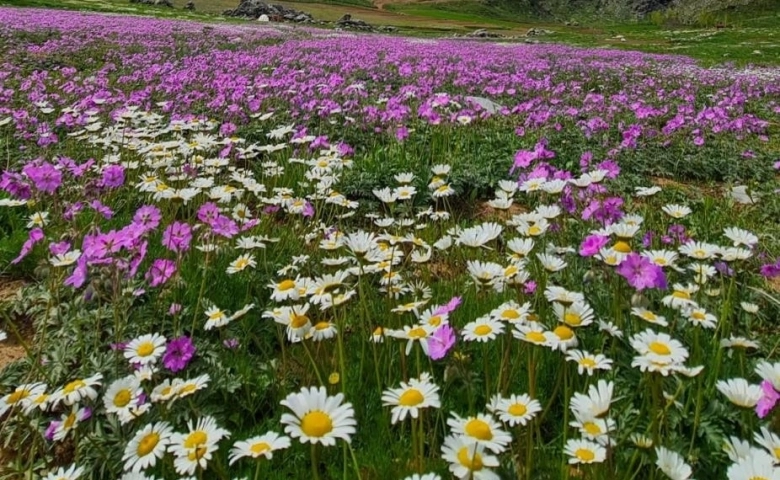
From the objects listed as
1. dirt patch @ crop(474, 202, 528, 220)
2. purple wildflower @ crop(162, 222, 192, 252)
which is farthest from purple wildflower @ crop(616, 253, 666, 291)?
dirt patch @ crop(474, 202, 528, 220)

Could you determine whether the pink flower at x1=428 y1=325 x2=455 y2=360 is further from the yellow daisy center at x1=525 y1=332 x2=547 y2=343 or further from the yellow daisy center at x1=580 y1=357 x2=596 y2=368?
the yellow daisy center at x1=580 y1=357 x2=596 y2=368

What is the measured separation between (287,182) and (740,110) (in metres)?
9.10

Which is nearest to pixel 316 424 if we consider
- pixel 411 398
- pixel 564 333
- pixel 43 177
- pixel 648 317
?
pixel 411 398

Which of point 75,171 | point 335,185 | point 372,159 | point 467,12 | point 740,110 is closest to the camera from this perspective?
point 75,171

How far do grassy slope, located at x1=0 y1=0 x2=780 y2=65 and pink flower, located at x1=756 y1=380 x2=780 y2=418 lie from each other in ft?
93.6

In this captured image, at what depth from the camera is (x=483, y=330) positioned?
6.16 ft

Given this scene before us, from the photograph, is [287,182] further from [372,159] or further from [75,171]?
[75,171]

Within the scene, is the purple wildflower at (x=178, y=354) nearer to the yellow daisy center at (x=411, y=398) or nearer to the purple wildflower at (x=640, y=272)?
the yellow daisy center at (x=411, y=398)

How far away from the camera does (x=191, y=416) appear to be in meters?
2.23

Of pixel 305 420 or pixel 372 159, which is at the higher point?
pixel 305 420

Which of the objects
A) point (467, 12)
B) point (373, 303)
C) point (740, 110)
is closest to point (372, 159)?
point (373, 303)

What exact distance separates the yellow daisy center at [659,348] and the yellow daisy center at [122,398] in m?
1.70

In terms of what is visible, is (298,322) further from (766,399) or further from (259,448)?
(766,399)

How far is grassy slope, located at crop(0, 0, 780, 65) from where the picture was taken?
114 ft
